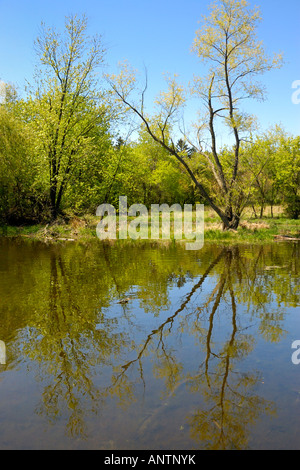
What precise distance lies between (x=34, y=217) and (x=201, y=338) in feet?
71.1

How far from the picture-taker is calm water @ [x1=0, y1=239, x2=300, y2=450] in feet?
11.5

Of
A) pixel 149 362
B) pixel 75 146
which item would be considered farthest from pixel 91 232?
pixel 149 362

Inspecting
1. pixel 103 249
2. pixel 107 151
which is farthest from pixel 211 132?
pixel 107 151

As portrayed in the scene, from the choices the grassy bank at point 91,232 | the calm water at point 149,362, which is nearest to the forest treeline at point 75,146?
the grassy bank at point 91,232

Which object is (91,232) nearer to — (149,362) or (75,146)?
(75,146)

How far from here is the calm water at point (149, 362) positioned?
350 cm

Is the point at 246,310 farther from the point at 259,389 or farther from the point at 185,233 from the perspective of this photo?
the point at 185,233

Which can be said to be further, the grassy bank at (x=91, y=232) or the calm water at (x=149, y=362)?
the grassy bank at (x=91, y=232)

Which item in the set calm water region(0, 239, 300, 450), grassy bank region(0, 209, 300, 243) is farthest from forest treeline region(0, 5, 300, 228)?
calm water region(0, 239, 300, 450)

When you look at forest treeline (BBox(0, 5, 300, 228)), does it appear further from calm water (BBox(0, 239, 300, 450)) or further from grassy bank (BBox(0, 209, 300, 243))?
calm water (BBox(0, 239, 300, 450))

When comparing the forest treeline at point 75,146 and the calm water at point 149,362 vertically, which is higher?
the forest treeline at point 75,146

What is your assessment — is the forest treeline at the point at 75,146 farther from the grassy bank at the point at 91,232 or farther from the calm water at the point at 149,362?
the calm water at the point at 149,362

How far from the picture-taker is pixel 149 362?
4895 millimetres

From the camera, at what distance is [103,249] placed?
16.2 meters
